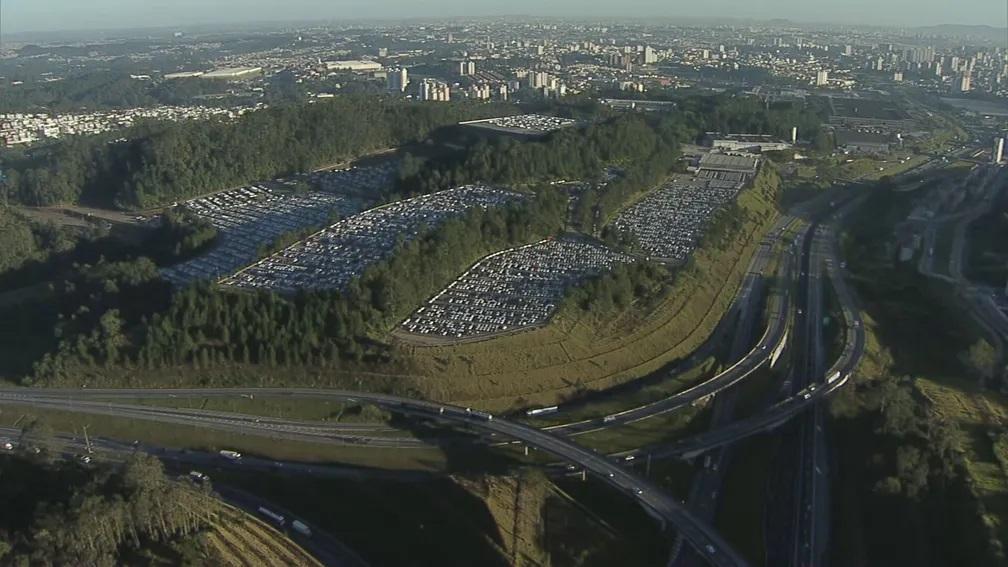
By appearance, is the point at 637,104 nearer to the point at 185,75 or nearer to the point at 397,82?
the point at 397,82

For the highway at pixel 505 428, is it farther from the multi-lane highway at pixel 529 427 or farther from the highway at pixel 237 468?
the highway at pixel 237 468

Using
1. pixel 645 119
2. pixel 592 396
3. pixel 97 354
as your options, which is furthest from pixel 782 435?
pixel 645 119

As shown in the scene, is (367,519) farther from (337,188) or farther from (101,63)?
(101,63)

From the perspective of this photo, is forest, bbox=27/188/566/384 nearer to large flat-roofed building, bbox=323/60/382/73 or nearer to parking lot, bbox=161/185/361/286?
parking lot, bbox=161/185/361/286

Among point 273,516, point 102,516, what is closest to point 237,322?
point 273,516

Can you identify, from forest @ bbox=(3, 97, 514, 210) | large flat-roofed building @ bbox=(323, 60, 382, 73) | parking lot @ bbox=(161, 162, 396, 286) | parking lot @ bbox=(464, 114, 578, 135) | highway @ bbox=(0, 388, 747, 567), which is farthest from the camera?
large flat-roofed building @ bbox=(323, 60, 382, 73)

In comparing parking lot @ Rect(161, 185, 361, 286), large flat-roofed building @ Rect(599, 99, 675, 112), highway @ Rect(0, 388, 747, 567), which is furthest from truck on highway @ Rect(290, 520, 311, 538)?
large flat-roofed building @ Rect(599, 99, 675, 112)
